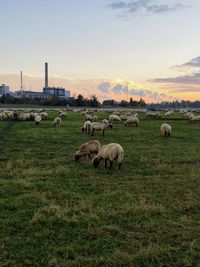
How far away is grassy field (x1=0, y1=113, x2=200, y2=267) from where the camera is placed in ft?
25.6

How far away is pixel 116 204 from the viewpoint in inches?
445

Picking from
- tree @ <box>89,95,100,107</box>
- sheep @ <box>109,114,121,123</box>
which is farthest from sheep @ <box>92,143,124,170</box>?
tree @ <box>89,95,100,107</box>

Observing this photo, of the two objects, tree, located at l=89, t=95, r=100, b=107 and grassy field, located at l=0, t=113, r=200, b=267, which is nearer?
grassy field, located at l=0, t=113, r=200, b=267

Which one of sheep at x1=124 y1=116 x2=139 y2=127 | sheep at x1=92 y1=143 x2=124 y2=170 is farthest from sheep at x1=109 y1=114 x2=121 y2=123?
sheep at x1=92 y1=143 x2=124 y2=170

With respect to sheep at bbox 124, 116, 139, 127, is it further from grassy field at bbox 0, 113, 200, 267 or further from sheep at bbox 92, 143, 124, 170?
sheep at bbox 92, 143, 124, 170

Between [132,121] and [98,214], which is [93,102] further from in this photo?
[98,214]

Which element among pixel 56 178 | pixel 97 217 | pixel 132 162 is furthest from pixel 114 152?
pixel 97 217

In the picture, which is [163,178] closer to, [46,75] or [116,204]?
[116,204]

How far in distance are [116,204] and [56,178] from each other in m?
4.15

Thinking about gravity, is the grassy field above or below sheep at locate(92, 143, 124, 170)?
below

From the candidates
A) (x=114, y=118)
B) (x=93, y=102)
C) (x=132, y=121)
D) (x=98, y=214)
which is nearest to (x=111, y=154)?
(x=98, y=214)

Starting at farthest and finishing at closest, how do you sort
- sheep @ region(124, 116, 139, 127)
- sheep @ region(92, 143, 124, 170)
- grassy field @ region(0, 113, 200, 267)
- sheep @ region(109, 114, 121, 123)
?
sheep @ region(109, 114, 121, 123), sheep @ region(124, 116, 139, 127), sheep @ region(92, 143, 124, 170), grassy field @ region(0, 113, 200, 267)

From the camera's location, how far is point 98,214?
10367 millimetres

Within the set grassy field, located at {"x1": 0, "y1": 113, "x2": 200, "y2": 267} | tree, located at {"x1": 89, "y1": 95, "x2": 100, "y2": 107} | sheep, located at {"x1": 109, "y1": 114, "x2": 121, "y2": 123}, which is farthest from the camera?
tree, located at {"x1": 89, "y1": 95, "x2": 100, "y2": 107}
